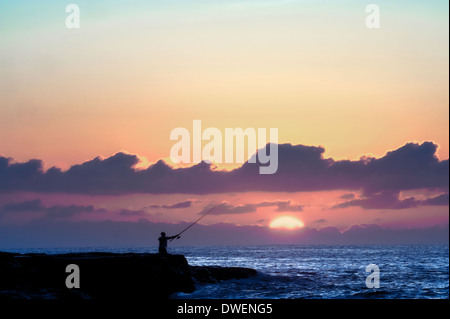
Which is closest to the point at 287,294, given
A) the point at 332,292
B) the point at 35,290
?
the point at 332,292

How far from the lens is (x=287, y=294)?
39500 mm

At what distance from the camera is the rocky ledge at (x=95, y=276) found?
25.0 metres

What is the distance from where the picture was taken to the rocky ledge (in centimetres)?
2503

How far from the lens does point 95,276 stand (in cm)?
2942

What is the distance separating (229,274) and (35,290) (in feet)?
89.4

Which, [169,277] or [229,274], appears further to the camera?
[229,274]
